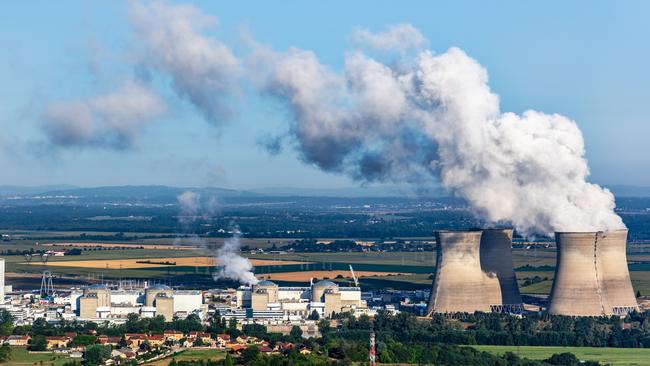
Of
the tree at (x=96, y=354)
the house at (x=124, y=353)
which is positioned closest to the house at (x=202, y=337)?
the house at (x=124, y=353)

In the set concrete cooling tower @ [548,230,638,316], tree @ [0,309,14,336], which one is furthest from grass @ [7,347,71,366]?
concrete cooling tower @ [548,230,638,316]

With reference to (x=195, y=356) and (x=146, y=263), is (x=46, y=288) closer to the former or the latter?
(x=146, y=263)

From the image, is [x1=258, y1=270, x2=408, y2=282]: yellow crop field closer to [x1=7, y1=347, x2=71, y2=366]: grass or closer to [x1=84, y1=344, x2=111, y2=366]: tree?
[x1=7, y1=347, x2=71, y2=366]: grass

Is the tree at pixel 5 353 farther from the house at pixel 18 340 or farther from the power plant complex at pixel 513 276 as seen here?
the power plant complex at pixel 513 276

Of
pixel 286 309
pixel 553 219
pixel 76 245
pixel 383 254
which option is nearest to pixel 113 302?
pixel 286 309

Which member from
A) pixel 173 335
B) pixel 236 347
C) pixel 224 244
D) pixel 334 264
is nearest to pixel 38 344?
pixel 173 335

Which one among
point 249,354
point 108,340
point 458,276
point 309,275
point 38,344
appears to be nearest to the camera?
point 249,354
